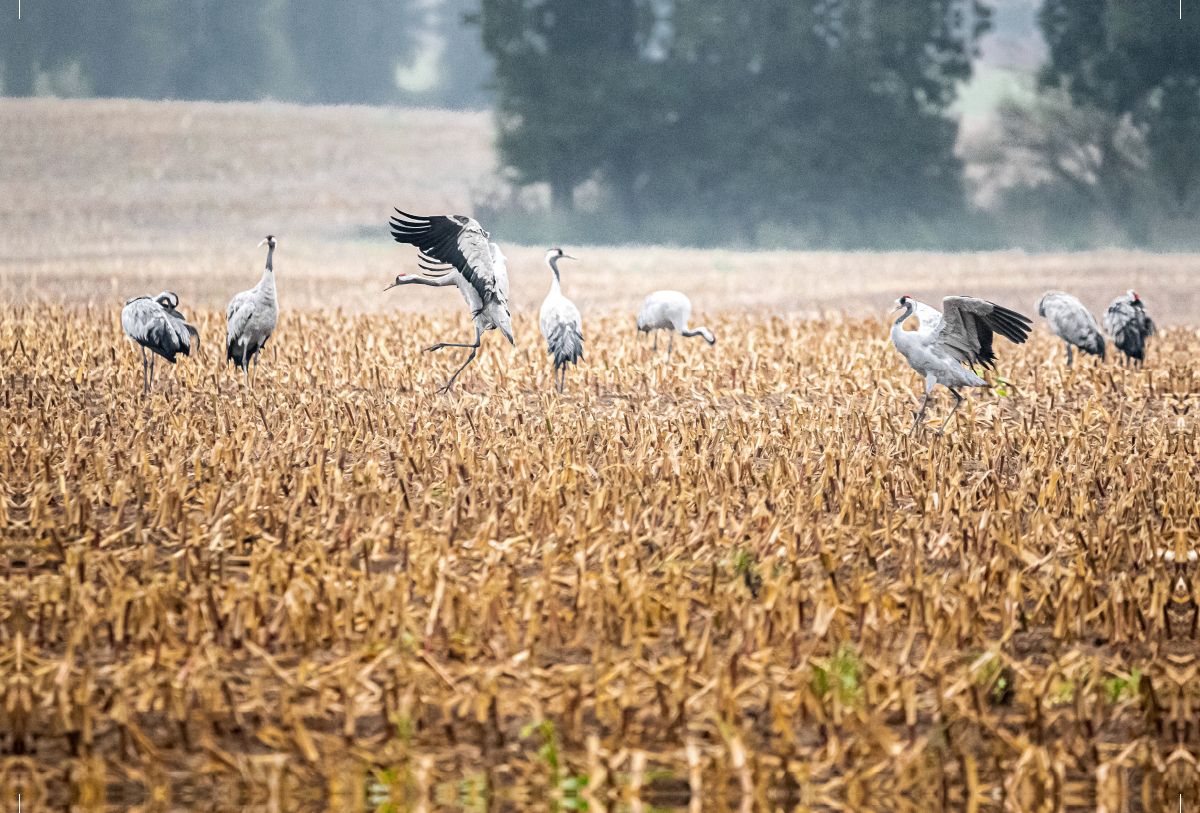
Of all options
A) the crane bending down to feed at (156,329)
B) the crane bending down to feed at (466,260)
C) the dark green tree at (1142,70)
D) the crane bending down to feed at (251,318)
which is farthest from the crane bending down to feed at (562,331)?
the dark green tree at (1142,70)

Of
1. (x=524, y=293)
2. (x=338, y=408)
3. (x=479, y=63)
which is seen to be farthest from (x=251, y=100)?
(x=338, y=408)

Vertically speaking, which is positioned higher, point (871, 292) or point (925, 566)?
point (871, 292)

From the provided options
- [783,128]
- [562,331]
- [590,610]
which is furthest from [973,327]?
[783,128]

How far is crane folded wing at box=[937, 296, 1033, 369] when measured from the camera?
755 cm

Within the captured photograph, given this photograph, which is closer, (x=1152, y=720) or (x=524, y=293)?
(x=1152, y=720)

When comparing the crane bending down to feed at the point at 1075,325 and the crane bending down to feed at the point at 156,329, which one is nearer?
the crane bending down to feed at the point at 156,329

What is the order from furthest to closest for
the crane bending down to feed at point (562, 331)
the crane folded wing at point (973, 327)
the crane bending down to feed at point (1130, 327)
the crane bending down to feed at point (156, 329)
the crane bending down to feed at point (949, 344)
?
the crane bending down to feed at point (1130, 327) → the crane bending down to feed at point (562, 331) → the crane bending down to feed at point (156, 329) → the crane bending down to feed at point (949, 344) → the crane folded wing at point (973, 327)

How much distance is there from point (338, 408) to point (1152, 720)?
18.4ft

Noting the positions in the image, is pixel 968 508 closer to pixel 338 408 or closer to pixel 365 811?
pixel 365 811

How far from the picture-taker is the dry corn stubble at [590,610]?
3.14 m

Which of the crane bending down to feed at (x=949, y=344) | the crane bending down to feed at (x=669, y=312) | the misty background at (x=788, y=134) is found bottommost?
the crane bending down to feed at (x=949, y=344)

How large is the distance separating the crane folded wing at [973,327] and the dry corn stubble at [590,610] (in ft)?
1.61

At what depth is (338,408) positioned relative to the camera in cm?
800

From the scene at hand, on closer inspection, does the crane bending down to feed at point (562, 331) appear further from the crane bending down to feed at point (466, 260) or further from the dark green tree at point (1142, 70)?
the dark green tree at point (1142, 70)
